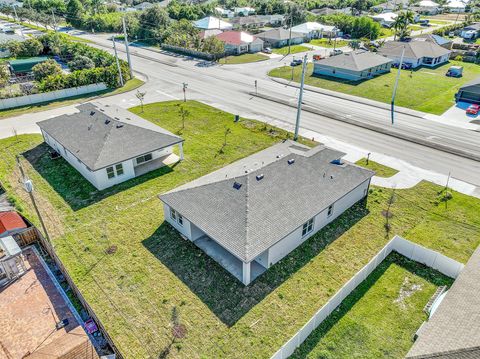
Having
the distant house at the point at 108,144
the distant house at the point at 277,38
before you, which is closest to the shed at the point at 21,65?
the distant house at the point at 108,144

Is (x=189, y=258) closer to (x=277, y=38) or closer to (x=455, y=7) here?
(x=277, y=38)

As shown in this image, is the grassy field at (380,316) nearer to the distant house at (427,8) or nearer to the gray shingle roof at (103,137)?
the gray shingle roof at (103,137)

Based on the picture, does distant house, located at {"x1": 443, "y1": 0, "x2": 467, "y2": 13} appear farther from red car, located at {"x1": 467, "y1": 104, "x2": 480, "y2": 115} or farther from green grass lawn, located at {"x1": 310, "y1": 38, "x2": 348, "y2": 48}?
red car, located at {"x1": 467, "y1": 104, "x2": 480, "y2": 115}

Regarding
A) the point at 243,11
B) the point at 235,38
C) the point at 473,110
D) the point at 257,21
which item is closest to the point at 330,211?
the point at 473,110

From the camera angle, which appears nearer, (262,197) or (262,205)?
(262,205)

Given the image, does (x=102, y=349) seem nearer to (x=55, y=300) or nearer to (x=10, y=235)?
(x=55, y=300)

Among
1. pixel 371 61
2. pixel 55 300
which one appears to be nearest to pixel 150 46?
pixel 371 61
